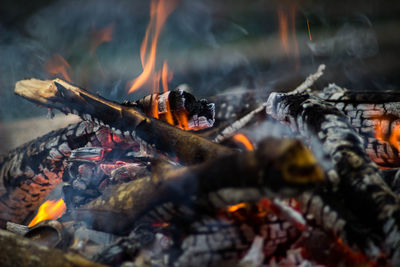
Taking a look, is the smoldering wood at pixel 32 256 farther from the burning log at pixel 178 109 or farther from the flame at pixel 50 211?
the flame at pixel 50 211

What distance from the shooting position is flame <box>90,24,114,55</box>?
11.2 feet

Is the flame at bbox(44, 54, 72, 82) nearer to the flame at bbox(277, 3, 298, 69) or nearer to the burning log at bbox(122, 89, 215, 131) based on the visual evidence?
the burning log at bbox(122, 89, 215, 131)

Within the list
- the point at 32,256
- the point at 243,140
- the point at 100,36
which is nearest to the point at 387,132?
the point at 243,140

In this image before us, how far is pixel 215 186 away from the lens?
1.08 m

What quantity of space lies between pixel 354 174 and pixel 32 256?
Result: 150 cm

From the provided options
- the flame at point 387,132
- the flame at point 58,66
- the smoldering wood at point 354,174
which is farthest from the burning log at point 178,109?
the flame at point 387,132

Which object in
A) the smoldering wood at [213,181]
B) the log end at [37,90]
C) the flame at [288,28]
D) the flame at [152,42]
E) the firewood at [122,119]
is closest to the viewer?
the smoldering wood at [213,181]

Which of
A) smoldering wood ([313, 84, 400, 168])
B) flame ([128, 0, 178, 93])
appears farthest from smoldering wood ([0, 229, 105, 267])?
smoldering wood ([313, 84, 400, 168])

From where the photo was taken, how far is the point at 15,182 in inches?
108

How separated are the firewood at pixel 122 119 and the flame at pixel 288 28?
3580 millimetres

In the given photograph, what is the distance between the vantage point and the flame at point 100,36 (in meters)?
3.43

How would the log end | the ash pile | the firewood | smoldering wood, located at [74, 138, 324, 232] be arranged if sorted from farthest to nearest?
1. the log end
2. the firewood
3. the ash pile
4. smoldering wood, located at [74, 138, 324, 232]

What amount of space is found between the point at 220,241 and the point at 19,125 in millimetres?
3429

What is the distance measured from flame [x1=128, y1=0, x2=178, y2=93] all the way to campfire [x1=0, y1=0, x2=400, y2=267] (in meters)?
0.76
